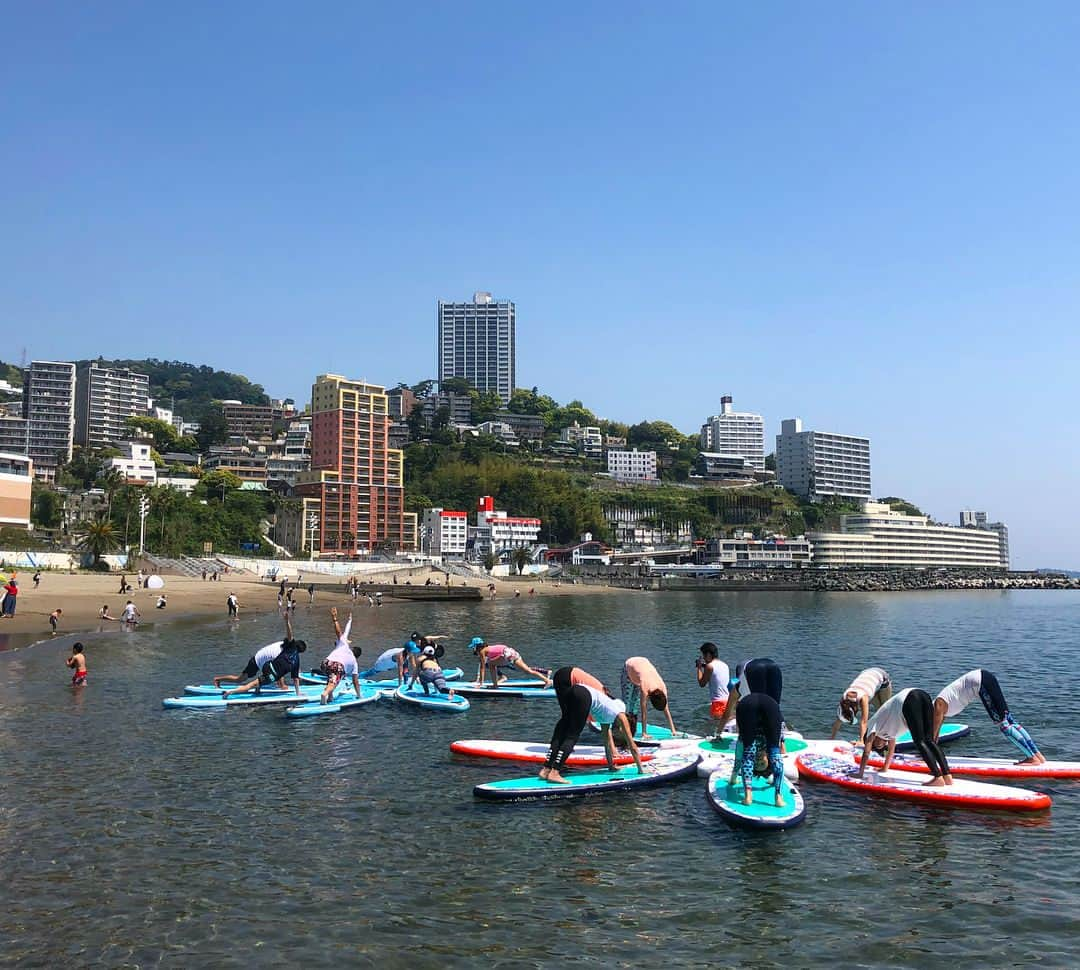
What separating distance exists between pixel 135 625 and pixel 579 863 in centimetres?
4605

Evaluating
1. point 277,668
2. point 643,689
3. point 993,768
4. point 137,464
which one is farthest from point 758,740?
point 137,464

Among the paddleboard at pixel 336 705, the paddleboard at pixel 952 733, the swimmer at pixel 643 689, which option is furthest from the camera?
the paddleboard at pixel 336 705

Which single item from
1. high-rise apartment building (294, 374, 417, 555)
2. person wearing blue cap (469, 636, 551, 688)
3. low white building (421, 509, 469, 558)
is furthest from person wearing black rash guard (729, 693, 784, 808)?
low white building (421, 509, 469, 558)

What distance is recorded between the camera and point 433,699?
28172 mm

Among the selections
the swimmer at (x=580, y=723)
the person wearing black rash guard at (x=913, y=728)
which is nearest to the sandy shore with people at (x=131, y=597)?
the swimmer at (x=580, y=723)

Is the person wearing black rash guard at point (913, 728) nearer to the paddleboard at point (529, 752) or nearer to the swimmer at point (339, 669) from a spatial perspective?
the paddleboard at point (529, 752)

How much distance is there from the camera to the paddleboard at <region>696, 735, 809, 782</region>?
1933cm

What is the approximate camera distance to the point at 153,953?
10.8 metres

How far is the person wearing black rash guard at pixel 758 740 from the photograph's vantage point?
16.3 metres

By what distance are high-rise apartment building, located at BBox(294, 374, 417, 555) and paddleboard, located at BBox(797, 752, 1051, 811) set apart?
148892 mm

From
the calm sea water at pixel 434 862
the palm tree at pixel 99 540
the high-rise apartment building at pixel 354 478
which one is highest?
the high-rise apartment building at pixel 354 478

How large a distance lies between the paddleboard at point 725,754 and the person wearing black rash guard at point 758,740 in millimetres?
1671

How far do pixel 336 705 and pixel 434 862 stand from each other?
13.4m

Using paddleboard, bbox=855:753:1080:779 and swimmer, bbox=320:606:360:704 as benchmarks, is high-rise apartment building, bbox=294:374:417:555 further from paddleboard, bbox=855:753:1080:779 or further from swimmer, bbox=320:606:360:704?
paddleboard, bbox=855:753:1080:779
